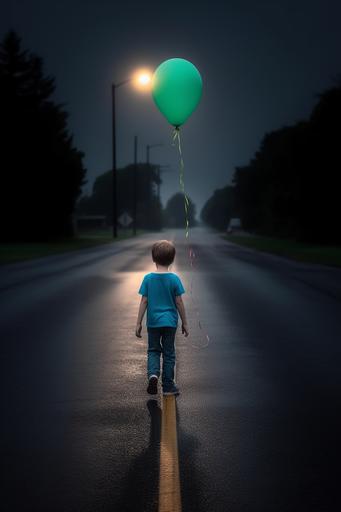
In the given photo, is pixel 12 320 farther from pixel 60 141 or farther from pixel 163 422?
pixel 60 141

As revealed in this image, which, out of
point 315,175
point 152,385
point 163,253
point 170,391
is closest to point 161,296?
point 163,253

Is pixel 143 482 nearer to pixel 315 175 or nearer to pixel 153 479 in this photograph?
pixel 153 479

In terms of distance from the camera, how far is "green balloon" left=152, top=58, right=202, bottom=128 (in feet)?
28.1

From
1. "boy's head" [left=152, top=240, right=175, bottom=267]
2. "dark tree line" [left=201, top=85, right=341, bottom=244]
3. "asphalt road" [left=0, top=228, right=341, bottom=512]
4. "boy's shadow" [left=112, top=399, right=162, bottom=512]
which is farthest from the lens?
"dark tree line" [left=201, top=85, right=341, bottom=244]

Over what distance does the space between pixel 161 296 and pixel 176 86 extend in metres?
3.87

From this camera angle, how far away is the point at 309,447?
4.62 m

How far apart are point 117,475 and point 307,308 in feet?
27.9

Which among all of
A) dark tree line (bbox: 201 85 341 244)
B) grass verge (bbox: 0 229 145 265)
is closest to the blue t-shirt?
grass verge (bbox: 0 229 145 265)

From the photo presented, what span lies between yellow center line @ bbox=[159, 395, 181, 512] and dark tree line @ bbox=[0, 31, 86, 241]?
4305cm

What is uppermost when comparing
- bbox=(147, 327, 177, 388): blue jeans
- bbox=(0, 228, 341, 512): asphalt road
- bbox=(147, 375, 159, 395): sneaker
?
bbox=(147, 327, 177, 388): blue jeans

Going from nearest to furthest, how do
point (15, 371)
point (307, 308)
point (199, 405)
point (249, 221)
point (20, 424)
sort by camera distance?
point (20, 424), point (199, 405), point (15, 371), point (307, 308), point (249, 221)

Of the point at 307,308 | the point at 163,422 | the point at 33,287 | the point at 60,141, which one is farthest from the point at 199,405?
the point at 60,141

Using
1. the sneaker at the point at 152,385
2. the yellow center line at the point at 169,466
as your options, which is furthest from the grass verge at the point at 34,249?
the yellow center line at the point at 169,466

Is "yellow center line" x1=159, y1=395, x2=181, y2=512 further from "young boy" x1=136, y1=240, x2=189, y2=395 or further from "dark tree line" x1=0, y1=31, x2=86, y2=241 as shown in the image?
"dark tree line" x1=0, y1=31, x2=86, y2=241
